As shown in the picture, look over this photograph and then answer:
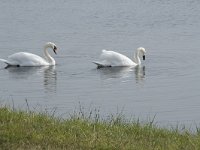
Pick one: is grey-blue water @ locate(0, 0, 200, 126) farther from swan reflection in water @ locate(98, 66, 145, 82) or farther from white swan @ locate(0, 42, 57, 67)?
white swan @ locate(0, 42, 57, 67)

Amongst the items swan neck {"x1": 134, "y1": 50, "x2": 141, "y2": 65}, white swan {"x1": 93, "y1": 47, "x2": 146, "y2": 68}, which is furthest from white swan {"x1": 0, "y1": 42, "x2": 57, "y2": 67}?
swan neck {"x1": 134, "y1": 50, "x2": 141, "y2": 65}

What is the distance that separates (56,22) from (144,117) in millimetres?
19915

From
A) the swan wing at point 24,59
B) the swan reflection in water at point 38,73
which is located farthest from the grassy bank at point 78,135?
the swan wing at point 24,59

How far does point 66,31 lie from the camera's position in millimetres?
28312

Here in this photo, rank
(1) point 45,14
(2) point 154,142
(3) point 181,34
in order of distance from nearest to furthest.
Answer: (2) point 154,142, (3) point 181,34, (1) point 45,14

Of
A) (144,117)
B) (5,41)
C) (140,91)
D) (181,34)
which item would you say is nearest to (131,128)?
(144,117)

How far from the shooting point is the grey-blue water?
47.2 ft

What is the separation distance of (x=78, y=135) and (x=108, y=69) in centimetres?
1372

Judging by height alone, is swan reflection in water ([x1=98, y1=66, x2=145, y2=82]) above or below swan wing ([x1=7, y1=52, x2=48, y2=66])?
below

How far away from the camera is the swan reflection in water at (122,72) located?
1931 centimetres

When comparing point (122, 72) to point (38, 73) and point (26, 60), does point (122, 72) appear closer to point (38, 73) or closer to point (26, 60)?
point (38, 73)

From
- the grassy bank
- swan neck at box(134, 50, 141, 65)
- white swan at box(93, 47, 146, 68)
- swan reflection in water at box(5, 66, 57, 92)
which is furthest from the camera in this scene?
swan neck at box(134, 50, 141, 65)

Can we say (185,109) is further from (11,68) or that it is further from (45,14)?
(45,14)

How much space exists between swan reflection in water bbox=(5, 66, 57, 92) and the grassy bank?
28.0 feet
